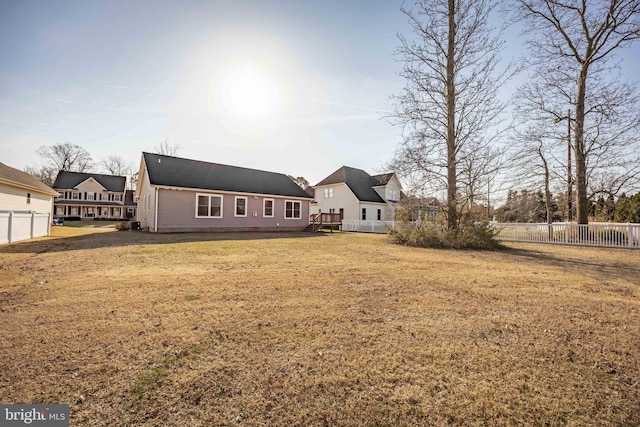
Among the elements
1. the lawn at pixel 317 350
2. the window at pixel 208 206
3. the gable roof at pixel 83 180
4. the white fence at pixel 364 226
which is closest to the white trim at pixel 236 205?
the window at pixel 208 206

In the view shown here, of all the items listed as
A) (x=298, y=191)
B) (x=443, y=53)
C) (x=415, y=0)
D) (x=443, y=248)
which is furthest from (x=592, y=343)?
(x=298, y=191)

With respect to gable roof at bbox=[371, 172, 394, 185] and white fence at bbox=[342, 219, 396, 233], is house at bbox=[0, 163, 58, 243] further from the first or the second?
gable roof at bbox=[371, 172, 394, 185]

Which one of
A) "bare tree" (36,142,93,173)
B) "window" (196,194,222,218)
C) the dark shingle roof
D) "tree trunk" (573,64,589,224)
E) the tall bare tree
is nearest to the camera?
"tree trunk" (573,64,589,224)

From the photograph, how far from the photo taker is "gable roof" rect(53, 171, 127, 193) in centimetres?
4041

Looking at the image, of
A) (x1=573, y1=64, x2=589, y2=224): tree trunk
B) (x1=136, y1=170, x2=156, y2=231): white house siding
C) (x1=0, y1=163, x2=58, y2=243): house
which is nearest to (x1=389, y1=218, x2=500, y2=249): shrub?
(x1=573, y1=64, x2=589, y2=224): tree trunk

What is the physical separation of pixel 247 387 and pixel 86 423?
42.6 inches

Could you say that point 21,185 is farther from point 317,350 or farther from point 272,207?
point 317,350

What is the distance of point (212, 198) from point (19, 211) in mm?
9162

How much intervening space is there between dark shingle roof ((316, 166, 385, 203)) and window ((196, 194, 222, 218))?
14454mm

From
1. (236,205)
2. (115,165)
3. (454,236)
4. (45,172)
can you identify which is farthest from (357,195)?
(45,172)

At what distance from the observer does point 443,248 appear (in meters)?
12.9

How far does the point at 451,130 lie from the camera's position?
14.1 m

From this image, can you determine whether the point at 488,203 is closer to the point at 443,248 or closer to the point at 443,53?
the point at 443,248

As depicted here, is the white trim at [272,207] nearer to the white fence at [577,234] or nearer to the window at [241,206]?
the window at [241,206]
